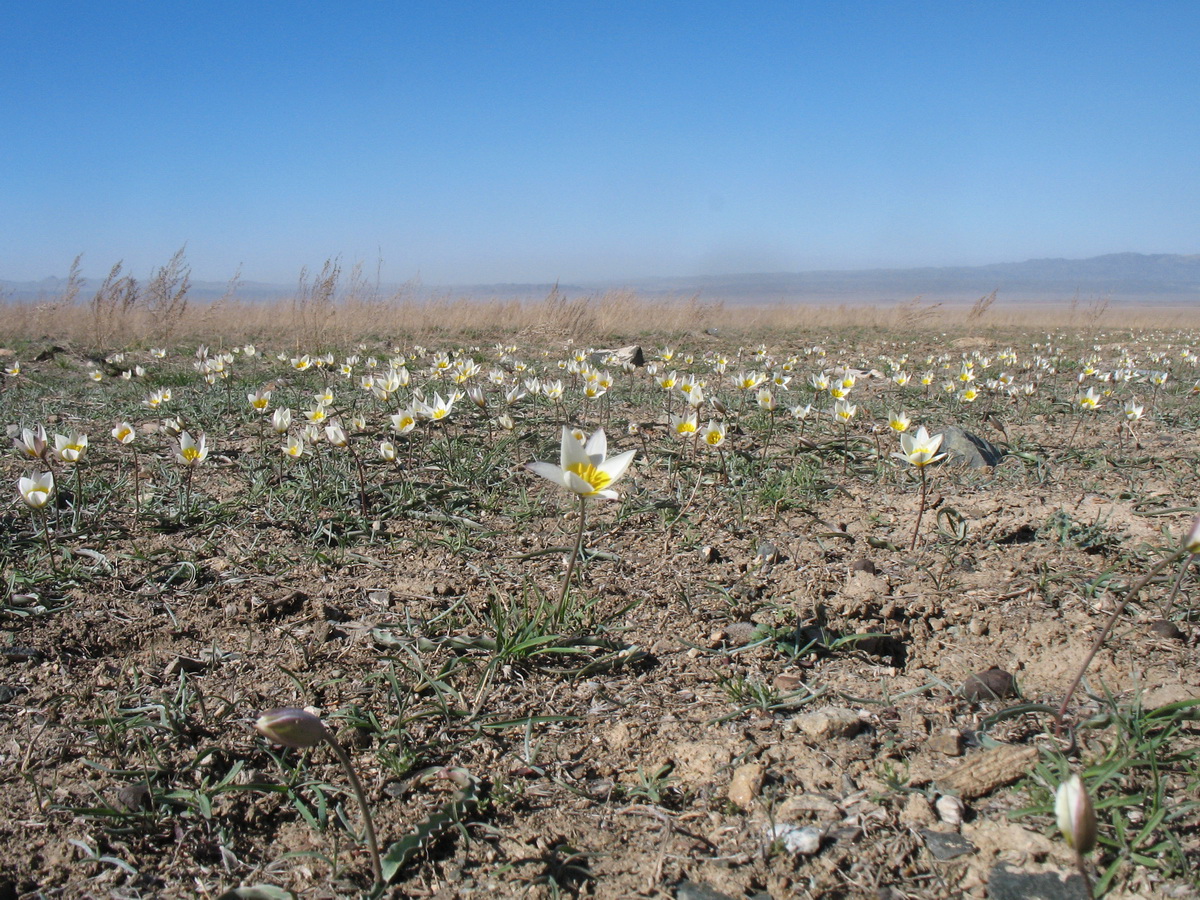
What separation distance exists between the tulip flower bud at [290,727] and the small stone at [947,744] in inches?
56.5

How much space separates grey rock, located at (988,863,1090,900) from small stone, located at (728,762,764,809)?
1.59 feet

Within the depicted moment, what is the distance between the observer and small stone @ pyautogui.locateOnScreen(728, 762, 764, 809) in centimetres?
167

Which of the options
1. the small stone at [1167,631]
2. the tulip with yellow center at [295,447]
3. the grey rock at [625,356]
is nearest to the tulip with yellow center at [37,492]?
the tulip with yellow center at [295,447]

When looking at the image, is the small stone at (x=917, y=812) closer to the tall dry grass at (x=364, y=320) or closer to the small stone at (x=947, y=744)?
the small stone at (x=947, y=744)

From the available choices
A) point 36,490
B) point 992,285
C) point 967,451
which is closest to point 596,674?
point 36,490

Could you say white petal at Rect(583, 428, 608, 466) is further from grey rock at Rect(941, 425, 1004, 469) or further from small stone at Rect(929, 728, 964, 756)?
grey rock at Rect(941, 425, 1004, 469)

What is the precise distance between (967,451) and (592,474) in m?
3.02

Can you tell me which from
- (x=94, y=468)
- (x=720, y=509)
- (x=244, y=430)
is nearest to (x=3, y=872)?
(x=720, y=509)

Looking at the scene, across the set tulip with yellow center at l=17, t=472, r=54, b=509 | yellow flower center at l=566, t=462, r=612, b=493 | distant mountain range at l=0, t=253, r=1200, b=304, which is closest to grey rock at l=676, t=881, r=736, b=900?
yellow flower center at l=566, t=462, r=612, b=493

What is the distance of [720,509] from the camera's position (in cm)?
340

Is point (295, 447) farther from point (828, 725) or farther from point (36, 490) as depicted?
point (828, 725)

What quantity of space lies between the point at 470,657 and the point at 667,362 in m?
6.91

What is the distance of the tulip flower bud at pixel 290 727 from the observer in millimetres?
1224

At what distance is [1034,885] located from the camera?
141 centimetres
